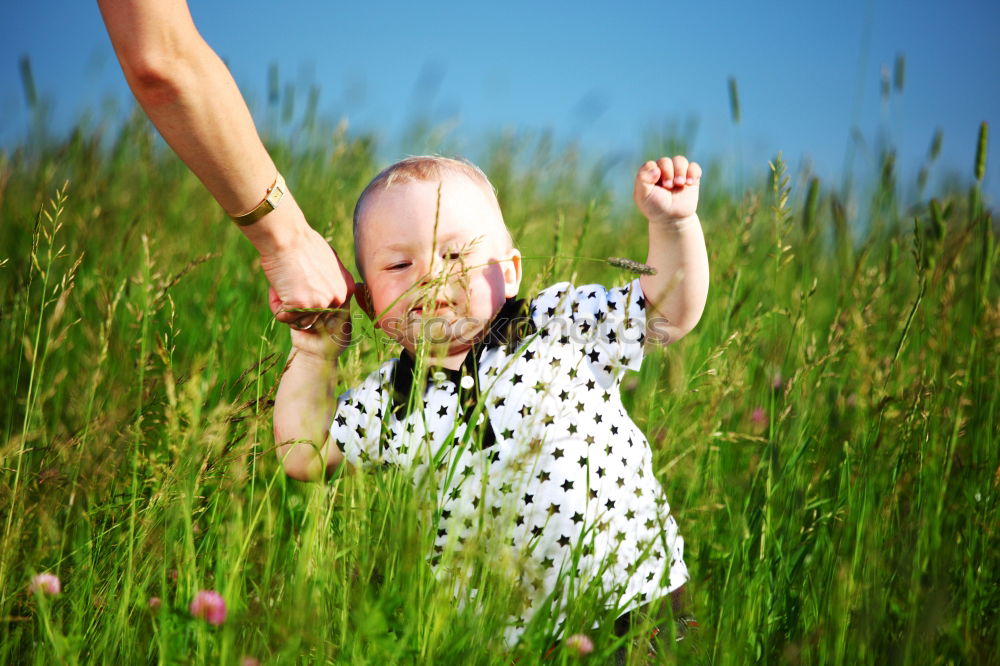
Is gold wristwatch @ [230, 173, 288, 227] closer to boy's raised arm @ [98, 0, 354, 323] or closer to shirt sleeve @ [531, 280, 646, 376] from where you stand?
boy's raised arm @ [98, 0, 354, 323]

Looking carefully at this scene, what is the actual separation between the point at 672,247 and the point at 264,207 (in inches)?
31.5

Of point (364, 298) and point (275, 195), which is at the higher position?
point (275, 195)

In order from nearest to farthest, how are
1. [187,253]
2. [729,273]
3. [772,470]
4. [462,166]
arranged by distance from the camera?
[772,470], [462,166], [729,273], [187,253]

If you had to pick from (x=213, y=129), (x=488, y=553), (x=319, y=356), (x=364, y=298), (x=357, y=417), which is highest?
(x=213, y=129)

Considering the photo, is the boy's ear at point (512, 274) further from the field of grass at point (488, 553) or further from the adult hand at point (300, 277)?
the adult hand at point (300, 277)

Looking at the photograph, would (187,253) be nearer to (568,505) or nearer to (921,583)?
(568,505)

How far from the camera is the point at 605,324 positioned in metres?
1.66

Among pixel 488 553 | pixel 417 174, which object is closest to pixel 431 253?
pixel 417 174

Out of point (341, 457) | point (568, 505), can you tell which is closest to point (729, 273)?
point (568, 505)

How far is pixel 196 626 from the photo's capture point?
1.13 metres

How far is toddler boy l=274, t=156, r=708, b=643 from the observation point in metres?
1.52

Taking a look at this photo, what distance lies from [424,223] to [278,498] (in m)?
0.85

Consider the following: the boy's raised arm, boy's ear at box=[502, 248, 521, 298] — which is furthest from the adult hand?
boy's ear at box=[502, 248, 521, 298]

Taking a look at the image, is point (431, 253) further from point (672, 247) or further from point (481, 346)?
point (672, 247)
